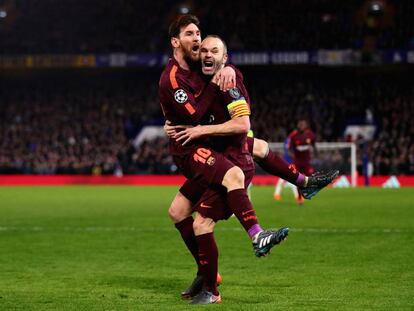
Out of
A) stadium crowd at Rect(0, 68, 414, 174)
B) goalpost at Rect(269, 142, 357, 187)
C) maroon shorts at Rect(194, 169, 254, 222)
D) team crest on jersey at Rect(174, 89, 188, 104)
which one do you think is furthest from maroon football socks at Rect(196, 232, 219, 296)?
stadium crowd at Rect(0, 68, 414, 174)

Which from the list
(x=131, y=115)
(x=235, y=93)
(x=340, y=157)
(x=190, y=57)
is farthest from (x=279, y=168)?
(x=131, y=115)

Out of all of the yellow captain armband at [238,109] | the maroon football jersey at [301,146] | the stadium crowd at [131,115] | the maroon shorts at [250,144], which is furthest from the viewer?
the stadium crowd at [131,115]

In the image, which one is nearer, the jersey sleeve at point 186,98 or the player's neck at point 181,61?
the jersey sleeve at point 186,98

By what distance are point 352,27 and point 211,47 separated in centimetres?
3480

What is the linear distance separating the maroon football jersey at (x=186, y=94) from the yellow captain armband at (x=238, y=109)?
0.59ft

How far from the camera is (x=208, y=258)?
22.5ft

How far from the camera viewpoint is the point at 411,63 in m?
38.8

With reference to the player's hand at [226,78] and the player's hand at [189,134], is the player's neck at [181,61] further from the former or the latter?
the player's hand at [189,134]

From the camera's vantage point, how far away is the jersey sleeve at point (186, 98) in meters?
6.70

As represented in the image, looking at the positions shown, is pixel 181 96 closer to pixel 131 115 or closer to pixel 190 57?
pixel 190 57

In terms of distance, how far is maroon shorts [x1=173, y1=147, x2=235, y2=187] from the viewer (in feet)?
22.0

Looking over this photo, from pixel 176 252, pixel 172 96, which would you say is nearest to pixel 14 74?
pixel 176 252

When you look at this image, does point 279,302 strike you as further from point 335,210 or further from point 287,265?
point 335,210

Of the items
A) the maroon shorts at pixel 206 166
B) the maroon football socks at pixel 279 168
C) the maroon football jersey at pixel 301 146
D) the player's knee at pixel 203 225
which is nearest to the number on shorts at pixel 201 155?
the maroon shorts at pixel 206 166
